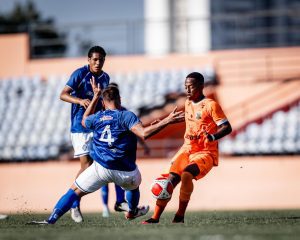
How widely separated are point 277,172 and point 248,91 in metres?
4.12

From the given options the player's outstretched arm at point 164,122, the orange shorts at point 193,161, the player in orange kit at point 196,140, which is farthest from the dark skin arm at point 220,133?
the player's outstretched arm at point 164,122

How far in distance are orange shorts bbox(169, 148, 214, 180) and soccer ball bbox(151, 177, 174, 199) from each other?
0.26 metres

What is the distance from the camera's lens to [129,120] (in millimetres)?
9508

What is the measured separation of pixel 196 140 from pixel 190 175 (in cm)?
60

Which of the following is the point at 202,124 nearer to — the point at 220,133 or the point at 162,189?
the point at 220,133

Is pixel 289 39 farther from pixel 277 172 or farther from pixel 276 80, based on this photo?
pixel 277 172

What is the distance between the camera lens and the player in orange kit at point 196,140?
390 inches

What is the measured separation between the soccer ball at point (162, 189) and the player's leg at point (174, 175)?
Answer: 0.07 meters

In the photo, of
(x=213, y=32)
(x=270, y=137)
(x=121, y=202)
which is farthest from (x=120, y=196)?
(x=213, y=32)

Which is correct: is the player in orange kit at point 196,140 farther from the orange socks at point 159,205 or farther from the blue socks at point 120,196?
the blue socks at point 120,196

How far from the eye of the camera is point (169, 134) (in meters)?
21.7

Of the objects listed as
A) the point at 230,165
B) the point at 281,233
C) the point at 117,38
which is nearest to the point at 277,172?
the point at 230,165

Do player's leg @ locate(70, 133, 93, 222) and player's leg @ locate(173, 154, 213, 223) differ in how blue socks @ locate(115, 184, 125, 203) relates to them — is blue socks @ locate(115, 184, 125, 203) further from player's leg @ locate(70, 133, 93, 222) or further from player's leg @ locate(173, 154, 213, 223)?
player's leg @ locate(173, 154, 213, 223)

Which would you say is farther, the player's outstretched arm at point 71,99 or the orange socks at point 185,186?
the player's outstretched arm at point 71,99
